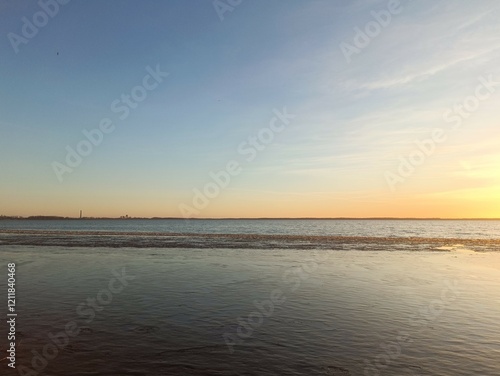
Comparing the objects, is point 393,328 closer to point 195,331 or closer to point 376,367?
point 376,367

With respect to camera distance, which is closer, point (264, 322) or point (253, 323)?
point (253, 323)

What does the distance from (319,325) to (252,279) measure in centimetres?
1081

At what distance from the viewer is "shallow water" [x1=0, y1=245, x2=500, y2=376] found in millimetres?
9828

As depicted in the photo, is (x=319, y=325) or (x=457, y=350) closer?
(x=457, y=350)

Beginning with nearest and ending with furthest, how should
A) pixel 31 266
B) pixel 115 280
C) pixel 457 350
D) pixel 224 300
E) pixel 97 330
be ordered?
pixel 457 350 → pixel 97 330 → pixel 224 300 → pixel 115 280 → pixel 31 266

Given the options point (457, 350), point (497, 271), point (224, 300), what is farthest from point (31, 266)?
point (497, 271)

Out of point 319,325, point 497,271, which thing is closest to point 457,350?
point 319,325

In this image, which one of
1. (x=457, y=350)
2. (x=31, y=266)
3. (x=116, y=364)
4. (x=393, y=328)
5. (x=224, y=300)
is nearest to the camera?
(x=116, y=364)

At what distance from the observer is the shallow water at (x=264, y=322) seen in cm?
983

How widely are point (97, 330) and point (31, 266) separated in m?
19.9

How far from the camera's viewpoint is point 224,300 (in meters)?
17.7

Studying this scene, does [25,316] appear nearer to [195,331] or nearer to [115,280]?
[195,331]

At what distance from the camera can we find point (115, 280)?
899 inches

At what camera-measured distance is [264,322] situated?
14016 mm
